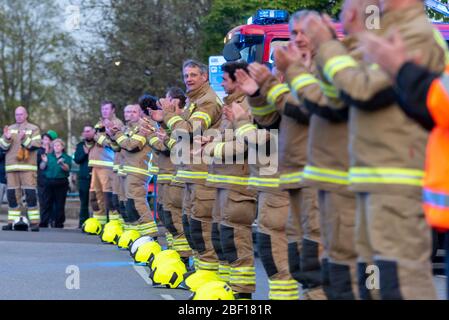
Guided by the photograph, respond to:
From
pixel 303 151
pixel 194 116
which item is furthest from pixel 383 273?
pixel 194 116

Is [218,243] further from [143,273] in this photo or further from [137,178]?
[137,178]

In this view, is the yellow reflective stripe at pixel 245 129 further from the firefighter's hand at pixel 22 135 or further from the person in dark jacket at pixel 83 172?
the person in dark jacket at pixel 83 172

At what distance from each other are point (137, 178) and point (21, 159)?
4.94 meters

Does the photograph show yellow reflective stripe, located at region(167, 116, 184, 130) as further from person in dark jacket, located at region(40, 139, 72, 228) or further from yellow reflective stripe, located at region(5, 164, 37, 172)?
person in dark jacket, located at region(40, 139, 72, 228)

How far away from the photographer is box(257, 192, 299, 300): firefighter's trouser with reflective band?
384 inches

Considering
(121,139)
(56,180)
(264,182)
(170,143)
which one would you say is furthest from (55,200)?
(264,182)

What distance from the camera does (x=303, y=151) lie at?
30.2ft

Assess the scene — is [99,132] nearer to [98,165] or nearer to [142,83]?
[98,165]

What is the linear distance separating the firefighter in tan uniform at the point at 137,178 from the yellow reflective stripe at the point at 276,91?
8.36m

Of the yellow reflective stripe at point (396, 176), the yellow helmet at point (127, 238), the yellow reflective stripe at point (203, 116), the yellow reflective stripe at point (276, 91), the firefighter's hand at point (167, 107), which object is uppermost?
the yellow reflective stripe at point (276, 91)

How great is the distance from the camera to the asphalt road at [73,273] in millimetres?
12211

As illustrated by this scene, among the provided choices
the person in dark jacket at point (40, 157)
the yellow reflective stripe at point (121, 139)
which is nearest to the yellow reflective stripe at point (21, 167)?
the person in dark jacket at point (40, 157)

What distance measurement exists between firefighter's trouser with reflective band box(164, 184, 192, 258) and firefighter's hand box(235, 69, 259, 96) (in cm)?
519

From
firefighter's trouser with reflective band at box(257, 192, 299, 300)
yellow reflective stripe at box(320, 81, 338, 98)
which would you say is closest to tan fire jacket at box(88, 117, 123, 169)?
firefighter's trouser with reflective band at box(257, 192, 299, 300)
